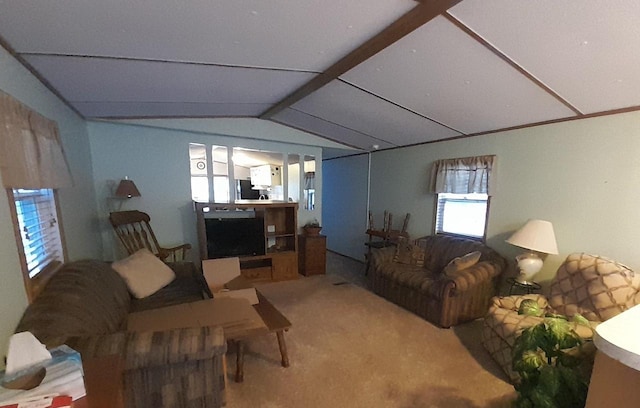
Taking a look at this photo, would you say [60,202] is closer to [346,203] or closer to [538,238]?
[538,238]

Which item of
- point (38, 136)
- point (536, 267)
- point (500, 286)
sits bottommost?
point (500, 286)

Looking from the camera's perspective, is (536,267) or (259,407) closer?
(259,407)

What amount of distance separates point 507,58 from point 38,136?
3116 millimetres

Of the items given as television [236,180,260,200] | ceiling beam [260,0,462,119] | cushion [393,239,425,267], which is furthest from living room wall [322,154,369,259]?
ceiling beam [260,0,462,119]

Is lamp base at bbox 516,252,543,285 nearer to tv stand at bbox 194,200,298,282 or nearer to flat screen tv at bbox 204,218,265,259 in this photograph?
tv stand at bbox 194,200,298,282

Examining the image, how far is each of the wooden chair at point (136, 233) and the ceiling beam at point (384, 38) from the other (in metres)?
2.56

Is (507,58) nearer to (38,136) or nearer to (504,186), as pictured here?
(504,186)

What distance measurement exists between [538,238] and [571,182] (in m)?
0.65

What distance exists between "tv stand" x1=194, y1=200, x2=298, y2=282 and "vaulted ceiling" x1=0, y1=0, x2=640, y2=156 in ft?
4.87

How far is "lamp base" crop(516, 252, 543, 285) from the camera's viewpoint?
8.59 feet

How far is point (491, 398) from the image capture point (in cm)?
185

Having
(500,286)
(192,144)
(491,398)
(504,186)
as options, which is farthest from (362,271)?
(192,144)

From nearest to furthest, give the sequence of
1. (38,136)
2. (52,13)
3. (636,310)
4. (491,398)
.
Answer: (636,310) < (52,13) < (38,136) < (491,398)

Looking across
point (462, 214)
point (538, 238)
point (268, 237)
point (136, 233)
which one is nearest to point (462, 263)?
point (538, 238)
